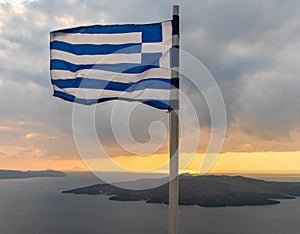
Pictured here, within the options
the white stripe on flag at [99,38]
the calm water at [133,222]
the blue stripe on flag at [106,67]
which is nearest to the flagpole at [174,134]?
the blue stripe on flag at [106,67]

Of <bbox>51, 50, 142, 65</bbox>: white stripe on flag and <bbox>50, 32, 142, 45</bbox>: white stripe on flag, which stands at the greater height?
<bbox>50, 32, 142, 45</bbox>: white stripe on flag

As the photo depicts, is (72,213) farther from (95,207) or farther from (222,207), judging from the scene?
(222,207)

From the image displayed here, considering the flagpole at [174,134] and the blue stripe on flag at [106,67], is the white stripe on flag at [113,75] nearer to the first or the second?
the blue stripe on flag at [106,67]

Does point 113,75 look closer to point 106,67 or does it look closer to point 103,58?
point 106,67

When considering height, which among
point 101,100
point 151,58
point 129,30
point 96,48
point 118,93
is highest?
point 129,30

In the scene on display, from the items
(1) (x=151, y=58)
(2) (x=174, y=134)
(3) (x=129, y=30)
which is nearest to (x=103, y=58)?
(3) (x=129, y=30)

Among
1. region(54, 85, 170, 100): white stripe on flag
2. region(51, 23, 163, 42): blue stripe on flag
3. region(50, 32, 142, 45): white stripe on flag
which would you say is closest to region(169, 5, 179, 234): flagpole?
region(54, 85, 170, 100): white stripe on flag

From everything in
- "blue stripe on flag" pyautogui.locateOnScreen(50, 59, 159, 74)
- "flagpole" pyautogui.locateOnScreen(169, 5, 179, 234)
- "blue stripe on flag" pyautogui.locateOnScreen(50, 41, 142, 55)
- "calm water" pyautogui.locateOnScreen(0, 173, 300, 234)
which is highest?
"blue stripe on flag" pyautogui.locateOnScreen(50, 41, 142, 55)

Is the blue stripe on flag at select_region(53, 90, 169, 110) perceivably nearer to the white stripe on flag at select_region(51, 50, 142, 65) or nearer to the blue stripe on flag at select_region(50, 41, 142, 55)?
the white stripe on flag at select_region(51, 50, 142, 65)
